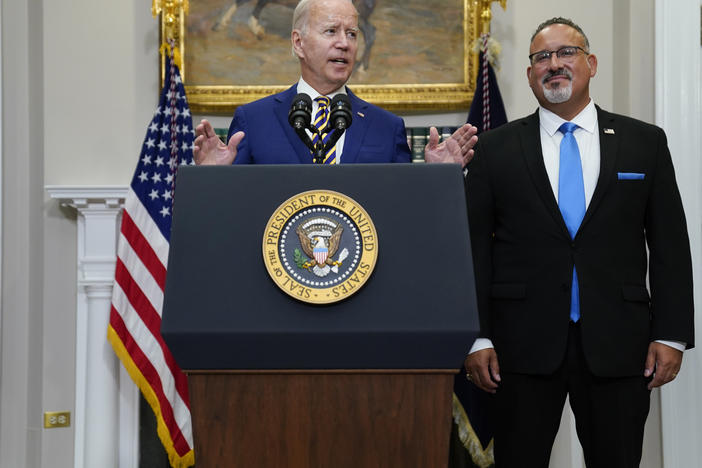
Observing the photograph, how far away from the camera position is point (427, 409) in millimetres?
1709

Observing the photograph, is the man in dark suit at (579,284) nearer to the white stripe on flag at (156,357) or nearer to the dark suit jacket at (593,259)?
the dark suit jacket at (593,259)

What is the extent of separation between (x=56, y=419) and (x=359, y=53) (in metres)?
2.69

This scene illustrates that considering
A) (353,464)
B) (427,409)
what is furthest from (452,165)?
(353,464)

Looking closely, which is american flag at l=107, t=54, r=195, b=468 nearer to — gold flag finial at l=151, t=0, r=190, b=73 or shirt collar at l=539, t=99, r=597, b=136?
gold flag finial at l=151, t=0, r=190, b=73

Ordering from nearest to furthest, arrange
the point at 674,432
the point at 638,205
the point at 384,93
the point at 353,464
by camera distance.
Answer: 1. the point at 353,464
2. the point at 638,205
3. the point at 674,432
4. the point at 384,93

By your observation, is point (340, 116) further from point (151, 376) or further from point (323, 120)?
point (151, 376)

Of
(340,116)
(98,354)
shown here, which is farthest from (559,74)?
(98,354)

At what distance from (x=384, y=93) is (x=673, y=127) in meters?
1.62

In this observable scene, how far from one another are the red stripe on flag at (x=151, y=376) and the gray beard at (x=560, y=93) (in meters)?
2.53

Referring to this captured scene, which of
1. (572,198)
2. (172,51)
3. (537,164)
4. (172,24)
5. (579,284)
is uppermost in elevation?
(172,24)

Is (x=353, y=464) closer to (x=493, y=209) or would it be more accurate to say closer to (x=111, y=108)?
(x=493, y=209)

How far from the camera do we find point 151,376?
13.4ft

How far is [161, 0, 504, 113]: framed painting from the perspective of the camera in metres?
4.59

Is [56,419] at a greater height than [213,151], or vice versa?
[213,151]
